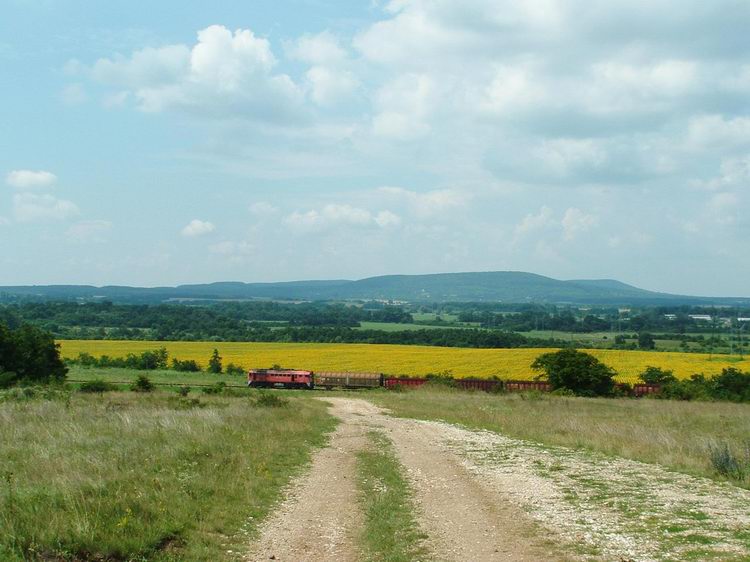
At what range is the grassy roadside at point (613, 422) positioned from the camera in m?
18.5

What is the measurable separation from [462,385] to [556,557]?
157 ft

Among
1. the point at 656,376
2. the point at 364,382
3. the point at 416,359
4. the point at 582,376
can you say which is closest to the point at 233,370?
the point at 364,382

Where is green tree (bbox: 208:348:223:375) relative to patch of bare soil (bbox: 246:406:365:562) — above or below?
below

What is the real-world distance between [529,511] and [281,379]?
49.7 meters

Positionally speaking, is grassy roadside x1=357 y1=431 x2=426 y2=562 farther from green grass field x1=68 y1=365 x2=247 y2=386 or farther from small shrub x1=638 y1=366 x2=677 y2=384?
small shrub x1=638 y1=366 x2=677 y2=384

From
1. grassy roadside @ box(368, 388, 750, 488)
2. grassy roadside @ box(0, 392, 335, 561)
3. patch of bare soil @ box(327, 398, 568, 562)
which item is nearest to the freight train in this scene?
grassy roadside @ box(368, 388, 750, 488)

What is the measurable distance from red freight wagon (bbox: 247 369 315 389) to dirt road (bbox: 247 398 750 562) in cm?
4192

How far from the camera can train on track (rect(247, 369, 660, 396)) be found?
56.3m

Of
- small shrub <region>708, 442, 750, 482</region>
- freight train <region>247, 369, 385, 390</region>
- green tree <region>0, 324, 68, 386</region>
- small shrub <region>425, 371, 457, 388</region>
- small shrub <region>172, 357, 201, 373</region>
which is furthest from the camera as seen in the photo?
small shrub <region>172, 357, 201, 373</region>

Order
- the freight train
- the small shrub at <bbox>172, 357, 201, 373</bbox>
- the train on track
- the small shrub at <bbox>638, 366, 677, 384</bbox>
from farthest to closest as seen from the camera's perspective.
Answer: the small shrub at <bbox>172, 357, 201, 373</bbox> < the freight train < the small shrub at <bbox>638, 366, 677, 384</bbox> < the train on track

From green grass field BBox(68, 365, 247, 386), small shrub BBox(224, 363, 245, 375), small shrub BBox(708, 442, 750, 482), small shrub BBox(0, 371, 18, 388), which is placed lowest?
small shrub BBox(224, 363, 245, 375)

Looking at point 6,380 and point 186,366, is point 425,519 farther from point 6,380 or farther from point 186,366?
point 186,366

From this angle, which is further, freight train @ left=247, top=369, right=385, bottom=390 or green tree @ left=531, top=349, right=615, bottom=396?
freight train @ left=247, top=369, right=385, bottom=390

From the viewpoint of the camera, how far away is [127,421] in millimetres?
20578
